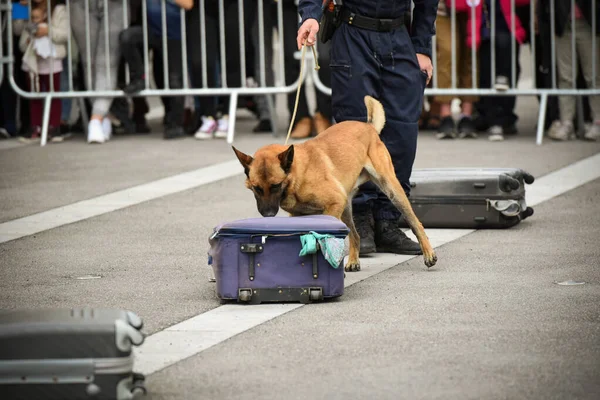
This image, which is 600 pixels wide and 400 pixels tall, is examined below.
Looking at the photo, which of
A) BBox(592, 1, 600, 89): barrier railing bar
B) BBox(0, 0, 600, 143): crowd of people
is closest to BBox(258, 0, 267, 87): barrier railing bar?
BBox(0, 0, 600, 143): crowd of people

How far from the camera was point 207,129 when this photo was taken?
12.7 m

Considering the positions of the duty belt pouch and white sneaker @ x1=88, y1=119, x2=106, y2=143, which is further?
white sneaker @ x1=88, y1=119, x2=106, y2=143

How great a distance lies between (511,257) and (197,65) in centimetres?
652

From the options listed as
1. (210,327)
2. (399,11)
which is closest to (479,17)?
(399,11)

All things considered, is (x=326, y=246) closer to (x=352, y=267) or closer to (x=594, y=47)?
(x=352, y=267)

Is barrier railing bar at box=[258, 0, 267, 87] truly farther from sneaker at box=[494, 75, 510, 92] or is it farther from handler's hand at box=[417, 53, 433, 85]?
handler's hand at box=[417, 53, 433, 85]

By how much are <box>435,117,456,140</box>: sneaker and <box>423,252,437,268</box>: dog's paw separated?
5.81 m

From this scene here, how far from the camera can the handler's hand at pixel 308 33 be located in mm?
6367

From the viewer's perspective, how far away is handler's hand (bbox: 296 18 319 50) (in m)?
6.37

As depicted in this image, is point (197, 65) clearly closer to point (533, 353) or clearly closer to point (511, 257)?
point (511, 257)

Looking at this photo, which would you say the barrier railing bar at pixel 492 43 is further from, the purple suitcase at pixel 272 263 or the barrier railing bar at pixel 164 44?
the purple suitcase at pixel 272 263

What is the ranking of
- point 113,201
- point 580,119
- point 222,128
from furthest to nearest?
point 222,128
point 580,119
point 113,201

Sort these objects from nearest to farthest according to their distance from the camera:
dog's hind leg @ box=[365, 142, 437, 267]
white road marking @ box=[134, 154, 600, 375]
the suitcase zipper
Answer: the suitcase zipper
white road marking @ box=[134, 154, 600, 375]
dog's hind leg @ box=[365, 142, 437, 267]

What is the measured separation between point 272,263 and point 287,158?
23.4 inches
